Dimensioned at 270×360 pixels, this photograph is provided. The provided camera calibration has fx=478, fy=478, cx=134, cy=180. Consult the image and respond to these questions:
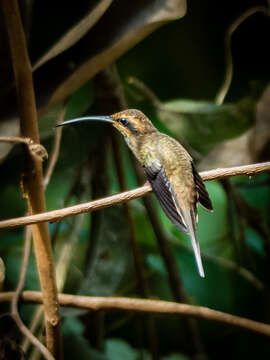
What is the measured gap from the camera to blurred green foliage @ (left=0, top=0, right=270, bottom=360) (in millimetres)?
803

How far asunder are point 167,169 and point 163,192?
4 centimetres

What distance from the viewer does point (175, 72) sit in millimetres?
872

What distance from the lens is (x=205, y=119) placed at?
877 millimetres

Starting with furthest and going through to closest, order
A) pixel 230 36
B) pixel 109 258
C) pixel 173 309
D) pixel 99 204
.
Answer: pixel 109 258, pixel 230 36, pixel 173 309, pixel 99 204

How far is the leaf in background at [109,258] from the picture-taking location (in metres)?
0.88

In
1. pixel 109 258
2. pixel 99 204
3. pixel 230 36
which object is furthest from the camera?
pixel 109 258

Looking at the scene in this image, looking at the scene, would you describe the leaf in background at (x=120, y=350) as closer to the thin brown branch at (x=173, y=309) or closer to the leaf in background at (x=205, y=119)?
the thin brown branch at (x=173, y=309)

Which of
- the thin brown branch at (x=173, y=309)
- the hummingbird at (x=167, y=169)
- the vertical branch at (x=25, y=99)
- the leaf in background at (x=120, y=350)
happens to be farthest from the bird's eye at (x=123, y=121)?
the leaf in background at (x=120, y=350)

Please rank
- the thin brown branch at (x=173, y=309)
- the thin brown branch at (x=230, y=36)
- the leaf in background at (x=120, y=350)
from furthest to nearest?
the leaf in background at (x=120, y=350) → the thin brown branch at (x=230, y=36) → the thin brown branch at (x=173, y=309)

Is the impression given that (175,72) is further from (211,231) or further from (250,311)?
(250,311)

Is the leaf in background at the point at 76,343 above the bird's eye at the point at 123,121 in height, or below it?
below

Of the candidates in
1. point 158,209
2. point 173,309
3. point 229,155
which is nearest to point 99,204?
point 173,309

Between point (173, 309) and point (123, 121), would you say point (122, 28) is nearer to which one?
point (123, 121)

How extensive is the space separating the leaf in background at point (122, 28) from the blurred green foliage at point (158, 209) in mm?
16
